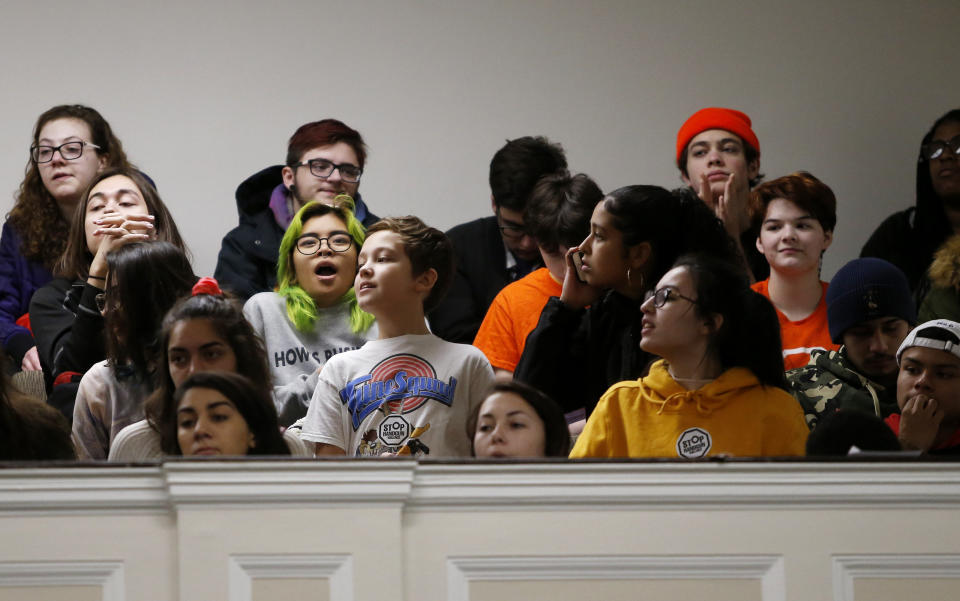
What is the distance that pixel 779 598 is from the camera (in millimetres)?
2467

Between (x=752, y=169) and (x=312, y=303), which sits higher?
(x=752, y=169)

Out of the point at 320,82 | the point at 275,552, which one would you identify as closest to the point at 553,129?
the point at 320,82

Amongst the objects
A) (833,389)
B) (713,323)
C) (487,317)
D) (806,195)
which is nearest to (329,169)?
(487,317)

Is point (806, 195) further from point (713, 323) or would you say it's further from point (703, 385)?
point (703, 385)

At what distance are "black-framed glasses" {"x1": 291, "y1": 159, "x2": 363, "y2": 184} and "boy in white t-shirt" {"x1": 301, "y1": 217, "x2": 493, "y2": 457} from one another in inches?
28.6

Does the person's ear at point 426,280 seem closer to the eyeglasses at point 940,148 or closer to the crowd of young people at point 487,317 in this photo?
the crowd of young people at point 487,317

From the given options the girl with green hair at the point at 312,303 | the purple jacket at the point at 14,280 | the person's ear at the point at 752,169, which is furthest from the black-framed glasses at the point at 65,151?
the person's ear at the point at 752,169

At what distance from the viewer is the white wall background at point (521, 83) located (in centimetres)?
587

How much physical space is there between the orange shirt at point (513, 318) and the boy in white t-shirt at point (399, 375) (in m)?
0.27

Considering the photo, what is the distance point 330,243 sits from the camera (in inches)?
166

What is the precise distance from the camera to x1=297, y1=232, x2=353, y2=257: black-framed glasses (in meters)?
4.21

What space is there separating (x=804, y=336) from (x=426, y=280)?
105 centimetres

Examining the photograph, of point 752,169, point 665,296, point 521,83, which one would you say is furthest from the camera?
point 521,83

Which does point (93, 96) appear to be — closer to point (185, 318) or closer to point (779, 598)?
point (185, 318)
